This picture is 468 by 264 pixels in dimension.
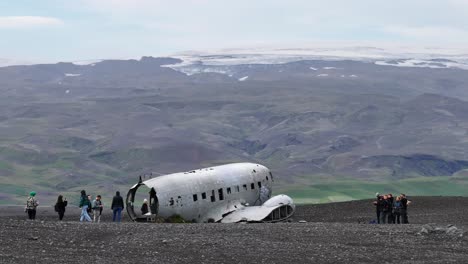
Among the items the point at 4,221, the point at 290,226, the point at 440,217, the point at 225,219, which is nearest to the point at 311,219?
the point at 440,217

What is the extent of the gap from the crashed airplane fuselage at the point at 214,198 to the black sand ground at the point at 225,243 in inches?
344

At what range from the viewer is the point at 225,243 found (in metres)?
49.9

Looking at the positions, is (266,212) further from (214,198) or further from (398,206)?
(398,206)

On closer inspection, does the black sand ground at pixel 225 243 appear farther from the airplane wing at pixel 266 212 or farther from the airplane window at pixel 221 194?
the airplane window at pixel 221 194

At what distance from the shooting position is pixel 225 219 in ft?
233

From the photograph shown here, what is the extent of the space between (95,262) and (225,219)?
28204mm

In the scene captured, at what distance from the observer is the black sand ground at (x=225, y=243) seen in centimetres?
4562

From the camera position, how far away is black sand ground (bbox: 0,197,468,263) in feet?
150

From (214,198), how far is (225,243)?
20.8 m

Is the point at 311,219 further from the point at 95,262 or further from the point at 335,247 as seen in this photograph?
the point at 95,262

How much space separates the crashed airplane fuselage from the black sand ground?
874 centimetres

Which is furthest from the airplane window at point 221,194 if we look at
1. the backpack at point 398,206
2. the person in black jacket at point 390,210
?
the backpack at point 398,206

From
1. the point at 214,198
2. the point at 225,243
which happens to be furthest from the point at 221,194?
the point at 225,243

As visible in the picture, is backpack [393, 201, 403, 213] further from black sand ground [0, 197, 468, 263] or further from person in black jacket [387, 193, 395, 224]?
black sand ground [0, 197, 468, 263]
